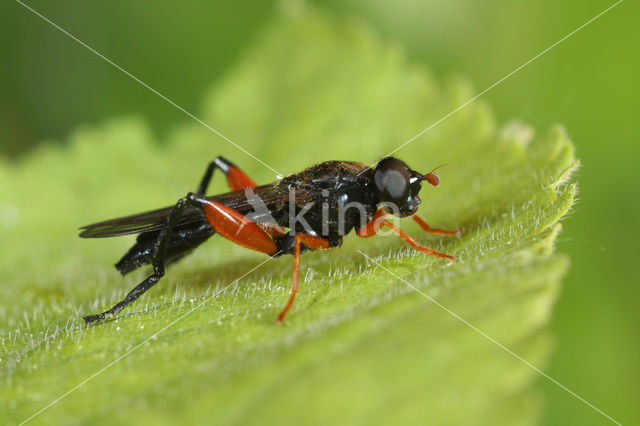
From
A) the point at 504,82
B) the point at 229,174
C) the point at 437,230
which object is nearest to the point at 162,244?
the point at 229,174

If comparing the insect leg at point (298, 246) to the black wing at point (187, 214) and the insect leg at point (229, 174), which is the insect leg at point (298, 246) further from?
the insect leg at point (229, 174)

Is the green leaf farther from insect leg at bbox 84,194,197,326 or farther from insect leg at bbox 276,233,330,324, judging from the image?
insect leg at bbox 84,194,197,326

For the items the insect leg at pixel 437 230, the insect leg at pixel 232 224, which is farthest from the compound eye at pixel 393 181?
the insect leg at pixel 232 224

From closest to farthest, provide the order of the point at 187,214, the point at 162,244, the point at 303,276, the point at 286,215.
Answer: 1. the point at 303,276
2. the point at 162,244
3. the point at 187,214
4. the point at 286,215

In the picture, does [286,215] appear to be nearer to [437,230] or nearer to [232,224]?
[232,224]

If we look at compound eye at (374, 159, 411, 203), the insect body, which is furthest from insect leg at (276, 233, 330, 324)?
compound eye at (374, 159, 411, 203)

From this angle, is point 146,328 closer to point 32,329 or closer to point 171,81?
point 32,329

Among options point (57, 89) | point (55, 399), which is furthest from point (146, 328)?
point (57, 89)
